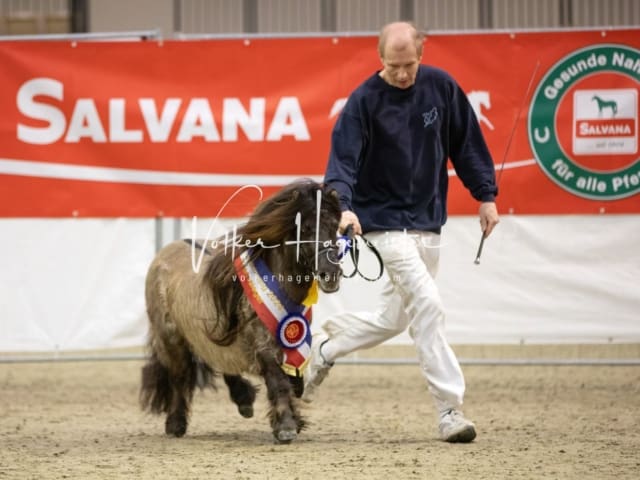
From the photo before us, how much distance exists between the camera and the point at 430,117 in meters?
7.17

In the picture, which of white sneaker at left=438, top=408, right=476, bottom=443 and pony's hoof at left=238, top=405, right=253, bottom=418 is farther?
pony's hoof at left=238, top=405, right=253, bottom=418

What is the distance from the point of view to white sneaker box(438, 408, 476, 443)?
22.9 feet

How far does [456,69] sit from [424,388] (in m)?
2.50

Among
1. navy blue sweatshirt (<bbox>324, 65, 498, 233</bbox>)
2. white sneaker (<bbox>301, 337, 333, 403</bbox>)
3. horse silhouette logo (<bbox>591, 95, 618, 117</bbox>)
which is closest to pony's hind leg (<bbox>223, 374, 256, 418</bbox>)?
white sneaker (<bbox>301, 337, 333, 403</bbox>)

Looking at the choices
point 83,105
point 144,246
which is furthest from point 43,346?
point 83,105

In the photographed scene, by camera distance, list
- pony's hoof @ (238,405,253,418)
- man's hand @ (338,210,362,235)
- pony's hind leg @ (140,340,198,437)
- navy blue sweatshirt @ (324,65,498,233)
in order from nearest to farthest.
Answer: man's hand @ (338,210,362,235)
navy blue sweatshirt @ (324,65,498,233)
pony's hind leg @ (140,340,198,437)
pony's hoof @ (238,405,253,418)

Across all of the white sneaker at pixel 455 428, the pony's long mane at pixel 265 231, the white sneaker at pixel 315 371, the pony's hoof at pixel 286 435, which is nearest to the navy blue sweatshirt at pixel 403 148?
the pony's long mane at pixel 265 231

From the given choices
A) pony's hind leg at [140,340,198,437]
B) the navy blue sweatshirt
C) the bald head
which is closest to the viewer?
the bald head

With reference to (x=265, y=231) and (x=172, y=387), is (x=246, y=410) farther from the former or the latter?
(x=265, y=231)

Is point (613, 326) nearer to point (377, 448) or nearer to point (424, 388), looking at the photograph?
point (424, 388)

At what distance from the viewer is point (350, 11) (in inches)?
607

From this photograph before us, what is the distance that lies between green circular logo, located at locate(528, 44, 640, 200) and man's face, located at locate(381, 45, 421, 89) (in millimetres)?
2967

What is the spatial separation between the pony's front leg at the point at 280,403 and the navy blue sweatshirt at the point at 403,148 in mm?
924

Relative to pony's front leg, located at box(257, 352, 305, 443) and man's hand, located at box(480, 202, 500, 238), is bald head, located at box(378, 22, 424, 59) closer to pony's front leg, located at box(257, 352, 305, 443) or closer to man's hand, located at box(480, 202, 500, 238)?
man's hand, located at box(480, 202, 500, 238)
